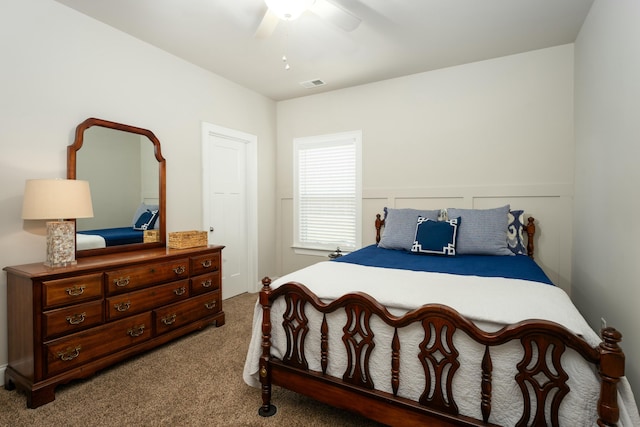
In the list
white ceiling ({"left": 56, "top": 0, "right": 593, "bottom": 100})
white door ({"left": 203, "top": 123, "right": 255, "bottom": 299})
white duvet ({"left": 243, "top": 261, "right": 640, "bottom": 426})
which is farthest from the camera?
white door ({"left": 203, "top": 123, "right": 255, "bottom": 299})

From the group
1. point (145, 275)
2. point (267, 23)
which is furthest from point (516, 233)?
point (145, 275)

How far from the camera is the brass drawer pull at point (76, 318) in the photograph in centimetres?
204

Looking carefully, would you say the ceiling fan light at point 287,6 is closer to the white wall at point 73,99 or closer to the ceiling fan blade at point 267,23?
the ceiling fan blade at point 267,23

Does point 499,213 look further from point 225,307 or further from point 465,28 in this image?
point 225,307

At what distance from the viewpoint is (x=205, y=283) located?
2.99 metres

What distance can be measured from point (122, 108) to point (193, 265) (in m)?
1.49

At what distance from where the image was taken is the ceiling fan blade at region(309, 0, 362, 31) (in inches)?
77.4

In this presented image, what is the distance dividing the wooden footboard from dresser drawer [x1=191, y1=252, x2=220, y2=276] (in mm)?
1319

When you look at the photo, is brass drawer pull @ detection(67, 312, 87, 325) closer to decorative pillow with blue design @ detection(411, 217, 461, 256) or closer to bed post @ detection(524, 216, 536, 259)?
decorative pillow with blue design @ detection(411, 217, 461, 256)

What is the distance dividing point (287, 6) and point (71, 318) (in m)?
2.33

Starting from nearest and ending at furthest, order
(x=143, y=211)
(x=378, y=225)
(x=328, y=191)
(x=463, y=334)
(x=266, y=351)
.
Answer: (x=463, y=334) < (x=266, y=351) < (x=143, y=211) < (x=378, y=225) < (x=328, y=191)

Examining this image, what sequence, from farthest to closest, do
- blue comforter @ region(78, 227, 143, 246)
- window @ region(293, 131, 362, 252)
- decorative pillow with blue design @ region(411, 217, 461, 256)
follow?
1. window @ region(293, 131, 362, 252)
2. decorative pillow with blue design @ region(411, 217, 461, 256)
3. blue comforter @ region(78, 227, 143, 246)

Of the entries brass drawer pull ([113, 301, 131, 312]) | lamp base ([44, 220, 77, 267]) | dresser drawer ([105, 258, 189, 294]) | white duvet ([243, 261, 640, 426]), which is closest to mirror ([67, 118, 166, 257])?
lamp base ([44, 220, 77, 267])

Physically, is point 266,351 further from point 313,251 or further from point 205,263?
point 313,251
